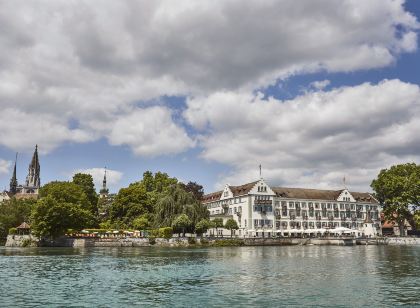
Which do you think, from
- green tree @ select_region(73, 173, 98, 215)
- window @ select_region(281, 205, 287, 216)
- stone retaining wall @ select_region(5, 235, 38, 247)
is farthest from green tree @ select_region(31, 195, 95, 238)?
window @ select_region(281, 205, 287, 216)

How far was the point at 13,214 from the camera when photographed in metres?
110

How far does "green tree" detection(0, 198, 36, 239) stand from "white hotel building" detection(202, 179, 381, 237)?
48.5 metres

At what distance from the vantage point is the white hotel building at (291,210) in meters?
115

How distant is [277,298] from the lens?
75.2 feet

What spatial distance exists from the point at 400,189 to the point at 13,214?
10028cm

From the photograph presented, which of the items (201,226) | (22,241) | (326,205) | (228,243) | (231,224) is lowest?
(228,243)

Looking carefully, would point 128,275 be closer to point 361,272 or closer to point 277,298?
point 277,298

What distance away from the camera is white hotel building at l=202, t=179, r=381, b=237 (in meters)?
115

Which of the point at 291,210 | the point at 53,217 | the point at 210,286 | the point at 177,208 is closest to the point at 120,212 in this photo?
the point at 177,208

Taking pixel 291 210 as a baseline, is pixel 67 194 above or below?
above

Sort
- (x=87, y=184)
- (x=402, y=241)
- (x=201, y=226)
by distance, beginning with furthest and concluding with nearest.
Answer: (x=87, y=184)
(x=402, y=241)
(x=201, y=226)

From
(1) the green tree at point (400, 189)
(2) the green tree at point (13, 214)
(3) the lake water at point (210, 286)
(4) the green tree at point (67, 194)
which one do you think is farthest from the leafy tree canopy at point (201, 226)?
(1) the green tree at point (400, 189)

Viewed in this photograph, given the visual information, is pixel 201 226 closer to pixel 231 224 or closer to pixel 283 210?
pixel 231 224

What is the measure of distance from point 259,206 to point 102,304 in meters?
95.8
